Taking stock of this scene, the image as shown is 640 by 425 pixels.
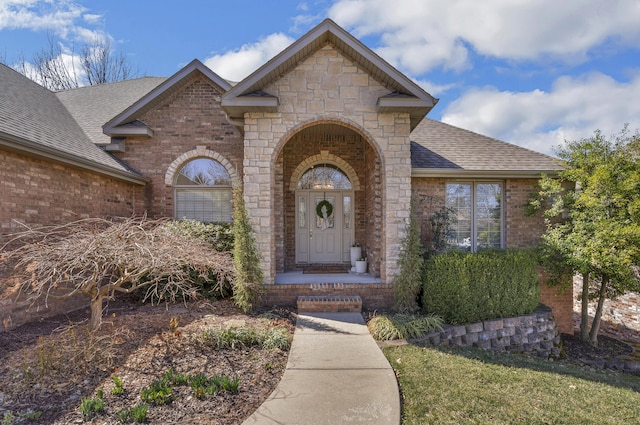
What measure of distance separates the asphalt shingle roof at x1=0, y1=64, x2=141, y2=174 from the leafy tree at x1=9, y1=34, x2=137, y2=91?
623 inches

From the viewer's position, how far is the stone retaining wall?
6.08 metres

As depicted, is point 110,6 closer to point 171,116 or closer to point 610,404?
point 171,116

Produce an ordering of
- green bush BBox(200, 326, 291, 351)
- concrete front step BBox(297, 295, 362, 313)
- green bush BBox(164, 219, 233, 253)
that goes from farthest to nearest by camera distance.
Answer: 1. green bush BBox(164, 219, 233, 253)
2. concrete front step BBox(297, 295, 362, 313)
3. green bush BBox(200, 326, 291, 351)

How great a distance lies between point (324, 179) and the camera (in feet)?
33.1

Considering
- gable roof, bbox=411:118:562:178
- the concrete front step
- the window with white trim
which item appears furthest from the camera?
the window with white trim

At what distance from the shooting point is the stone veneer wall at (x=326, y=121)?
6977 mm

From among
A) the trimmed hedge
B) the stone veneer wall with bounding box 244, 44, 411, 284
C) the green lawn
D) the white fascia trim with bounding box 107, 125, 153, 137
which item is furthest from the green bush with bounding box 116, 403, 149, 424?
the white fascia trim with bounding box 107, 125, 153, 137

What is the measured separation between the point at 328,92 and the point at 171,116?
192 inches

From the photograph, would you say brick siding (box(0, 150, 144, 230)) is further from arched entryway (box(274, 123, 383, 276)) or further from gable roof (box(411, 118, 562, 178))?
gable roof (box(411, 118, 562, 178))

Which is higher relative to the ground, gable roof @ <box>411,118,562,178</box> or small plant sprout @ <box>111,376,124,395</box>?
gable roof @ <box>411,118,562,178</box>

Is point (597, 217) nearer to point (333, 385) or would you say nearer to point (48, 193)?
point (333, 385)

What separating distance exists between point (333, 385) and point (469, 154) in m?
7.54

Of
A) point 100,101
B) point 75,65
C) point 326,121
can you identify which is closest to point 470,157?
point 326,121

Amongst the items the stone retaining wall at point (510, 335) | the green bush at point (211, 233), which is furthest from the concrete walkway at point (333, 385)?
the green bush at point (211, 233)
